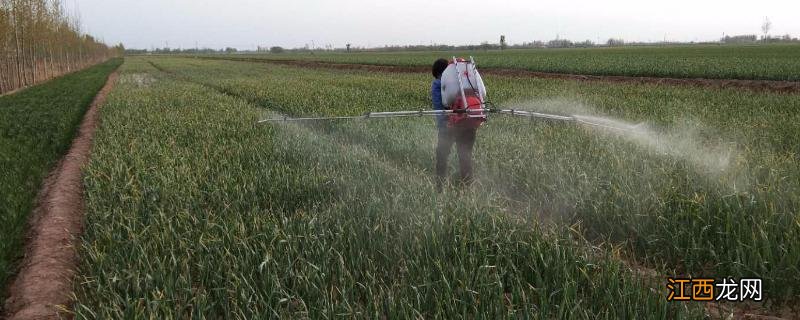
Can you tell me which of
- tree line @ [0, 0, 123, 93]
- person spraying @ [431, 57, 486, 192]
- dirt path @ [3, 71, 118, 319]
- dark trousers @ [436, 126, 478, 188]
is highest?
tree line @ [0, 0, 123, 93]

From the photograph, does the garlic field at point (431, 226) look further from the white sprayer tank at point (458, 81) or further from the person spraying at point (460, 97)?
the white sprayer tank at point (458, 81)

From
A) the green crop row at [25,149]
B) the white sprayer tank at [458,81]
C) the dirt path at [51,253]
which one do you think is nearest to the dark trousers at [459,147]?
the white sprayer tank at [458,81]

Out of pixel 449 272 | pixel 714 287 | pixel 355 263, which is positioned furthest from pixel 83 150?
pixel 714 287

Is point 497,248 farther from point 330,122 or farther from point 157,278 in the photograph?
point 330,122

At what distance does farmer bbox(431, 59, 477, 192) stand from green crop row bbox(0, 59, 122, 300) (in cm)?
412

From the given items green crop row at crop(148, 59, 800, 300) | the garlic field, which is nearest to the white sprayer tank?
the garlic field

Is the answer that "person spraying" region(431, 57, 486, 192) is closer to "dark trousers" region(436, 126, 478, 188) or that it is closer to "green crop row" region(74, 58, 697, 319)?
"dark trousers" region(436, 126, 478, 188)

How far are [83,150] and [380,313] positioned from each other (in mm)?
8434

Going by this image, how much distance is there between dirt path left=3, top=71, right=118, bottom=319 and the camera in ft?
11.7

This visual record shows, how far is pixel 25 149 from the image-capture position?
9023 millimetres

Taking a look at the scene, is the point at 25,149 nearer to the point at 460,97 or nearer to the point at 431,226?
the point at 460,97

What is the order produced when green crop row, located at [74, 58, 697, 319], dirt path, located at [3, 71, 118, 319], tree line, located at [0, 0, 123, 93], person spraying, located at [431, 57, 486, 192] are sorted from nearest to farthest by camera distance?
green crop row, located at [74, 58, 697, 319], dirt path, located at [3, 71, 118, 319], person spraying, located at [431, 57, 486, 192], tree line, located at [0, 0, 123, 93]

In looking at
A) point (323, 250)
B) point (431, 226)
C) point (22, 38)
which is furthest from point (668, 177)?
point (22, 38)

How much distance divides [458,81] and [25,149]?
26.7 ft
